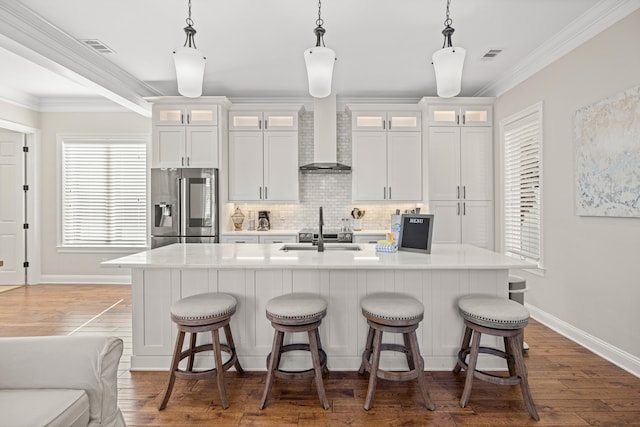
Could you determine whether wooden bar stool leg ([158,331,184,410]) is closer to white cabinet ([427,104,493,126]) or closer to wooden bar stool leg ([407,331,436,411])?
wooden bar stool leg ([407,331,436,411])

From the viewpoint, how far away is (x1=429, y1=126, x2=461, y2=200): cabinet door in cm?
489

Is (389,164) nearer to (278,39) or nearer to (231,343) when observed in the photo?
(278,39)

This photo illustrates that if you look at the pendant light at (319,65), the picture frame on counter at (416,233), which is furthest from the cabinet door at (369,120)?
the pendant light at (319,65)

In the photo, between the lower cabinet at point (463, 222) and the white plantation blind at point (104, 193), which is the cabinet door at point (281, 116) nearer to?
the white plantation blind at point (104, 193)

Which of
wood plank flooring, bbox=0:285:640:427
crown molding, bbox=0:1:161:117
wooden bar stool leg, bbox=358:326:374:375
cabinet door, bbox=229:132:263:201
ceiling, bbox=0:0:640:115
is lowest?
wood plank flooring, bbox=0:285:640:427

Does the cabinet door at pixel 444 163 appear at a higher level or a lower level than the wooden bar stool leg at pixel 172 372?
higher

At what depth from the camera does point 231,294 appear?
2.67 metres

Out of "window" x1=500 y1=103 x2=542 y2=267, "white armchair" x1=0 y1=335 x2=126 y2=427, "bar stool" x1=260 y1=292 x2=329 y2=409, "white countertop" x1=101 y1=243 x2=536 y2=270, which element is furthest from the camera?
"window" x1=500 y1=103 x2=542 y2=267

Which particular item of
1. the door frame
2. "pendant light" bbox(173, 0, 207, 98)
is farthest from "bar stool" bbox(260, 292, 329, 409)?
the door frame

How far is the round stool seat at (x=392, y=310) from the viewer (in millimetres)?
2172

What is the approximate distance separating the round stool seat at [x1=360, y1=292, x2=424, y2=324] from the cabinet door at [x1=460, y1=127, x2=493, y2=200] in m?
3.05

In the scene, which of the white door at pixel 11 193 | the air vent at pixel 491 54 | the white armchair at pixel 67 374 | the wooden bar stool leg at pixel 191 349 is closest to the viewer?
the white armchair at pixel 67 374

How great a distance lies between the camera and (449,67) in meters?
2.21

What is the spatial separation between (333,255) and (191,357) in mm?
1237
